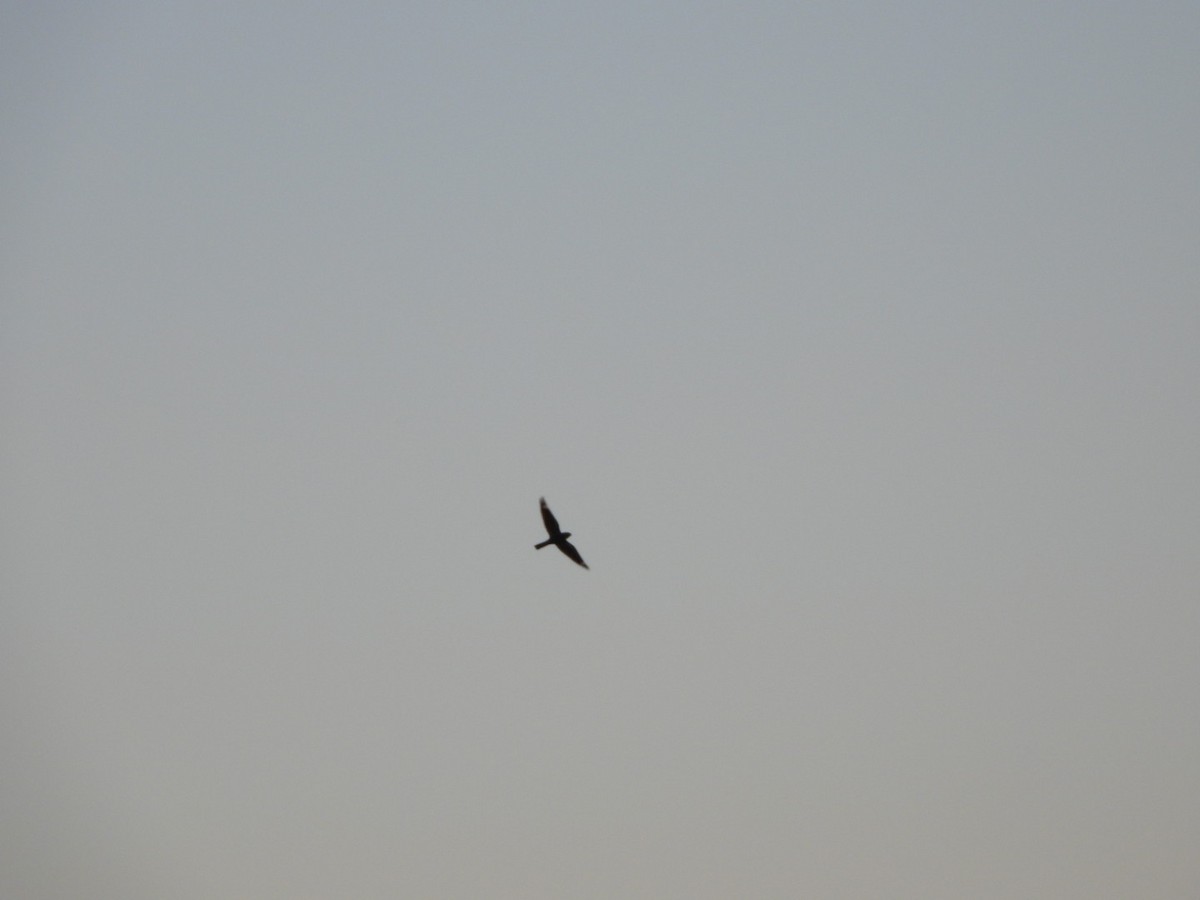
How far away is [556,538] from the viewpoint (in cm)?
6000

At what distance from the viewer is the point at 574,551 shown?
198 ft

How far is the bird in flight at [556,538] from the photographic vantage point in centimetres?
5994

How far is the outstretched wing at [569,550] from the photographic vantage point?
6009cm

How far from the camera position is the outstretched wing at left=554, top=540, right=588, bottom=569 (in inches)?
2366

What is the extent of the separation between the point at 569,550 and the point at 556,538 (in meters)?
0.66

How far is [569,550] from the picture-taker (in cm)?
6038

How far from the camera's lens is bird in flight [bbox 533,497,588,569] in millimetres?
59938
